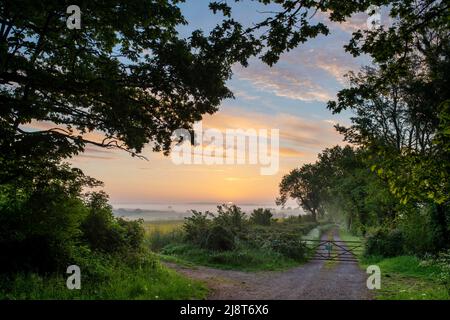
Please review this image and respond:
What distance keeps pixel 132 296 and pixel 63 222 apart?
168 inches

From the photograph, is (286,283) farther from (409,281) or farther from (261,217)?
(261,217)

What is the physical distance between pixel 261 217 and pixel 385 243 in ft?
64.9

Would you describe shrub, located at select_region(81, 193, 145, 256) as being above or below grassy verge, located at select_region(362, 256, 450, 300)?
above

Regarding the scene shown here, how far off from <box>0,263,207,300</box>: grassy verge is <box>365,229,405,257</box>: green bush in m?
17.3

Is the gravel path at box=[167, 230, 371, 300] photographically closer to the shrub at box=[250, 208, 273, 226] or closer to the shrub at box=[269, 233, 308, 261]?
the shrub at box=[269, 233, 308, 261]

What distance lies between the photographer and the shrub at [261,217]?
43.1 meters

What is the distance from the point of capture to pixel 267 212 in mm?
43938

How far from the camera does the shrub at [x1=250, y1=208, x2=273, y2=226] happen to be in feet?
142

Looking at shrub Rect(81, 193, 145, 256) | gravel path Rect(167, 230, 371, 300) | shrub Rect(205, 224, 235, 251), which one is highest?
shrub Rect(81, 193, 145, 256)

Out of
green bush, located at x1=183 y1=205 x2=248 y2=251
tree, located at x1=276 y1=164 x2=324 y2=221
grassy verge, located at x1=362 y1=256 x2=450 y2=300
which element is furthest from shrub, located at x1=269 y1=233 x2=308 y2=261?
tree, located at x1=276 y1=164 x2=324 y2=221

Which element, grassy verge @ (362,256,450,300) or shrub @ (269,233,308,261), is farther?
shrub @ (269,233,308,261)

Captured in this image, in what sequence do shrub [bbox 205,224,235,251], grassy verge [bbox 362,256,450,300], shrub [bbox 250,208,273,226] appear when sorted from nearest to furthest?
grassy verge [bbox 362,256,450,300] → shrub [bbox 205,224,235,251] → shrub [bbox 250,208,273,226]

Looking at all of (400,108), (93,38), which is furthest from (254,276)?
(400,108)

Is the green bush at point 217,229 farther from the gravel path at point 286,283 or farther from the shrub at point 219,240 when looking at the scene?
the gravel path at point 286,283
